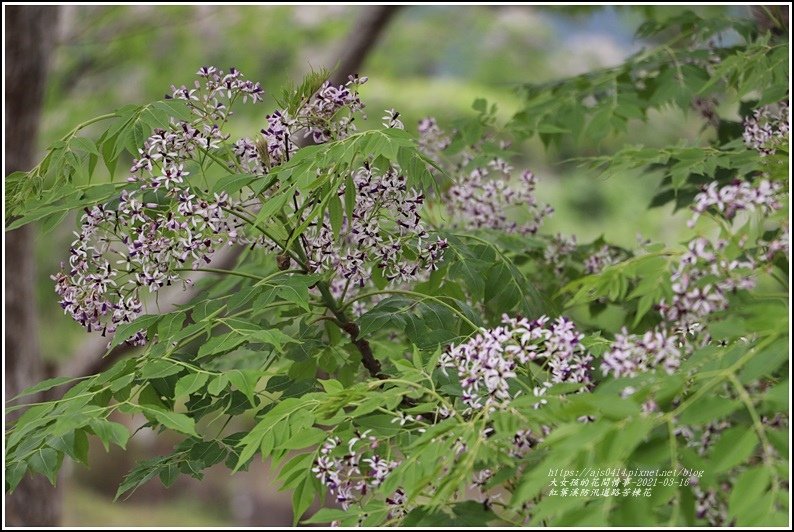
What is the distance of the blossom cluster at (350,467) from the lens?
1.13 m

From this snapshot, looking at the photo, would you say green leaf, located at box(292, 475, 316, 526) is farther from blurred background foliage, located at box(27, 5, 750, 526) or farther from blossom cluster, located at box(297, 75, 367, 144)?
blurred background foliage, located at box(27, 5, 750, 526)

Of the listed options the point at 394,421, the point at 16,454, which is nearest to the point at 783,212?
the point at 394,421

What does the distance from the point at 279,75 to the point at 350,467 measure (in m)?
5.95

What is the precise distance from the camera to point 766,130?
58.6 inches

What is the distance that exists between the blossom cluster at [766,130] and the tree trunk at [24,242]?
2.35m

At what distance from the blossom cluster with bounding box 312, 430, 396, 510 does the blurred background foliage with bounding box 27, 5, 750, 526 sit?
8.49ft

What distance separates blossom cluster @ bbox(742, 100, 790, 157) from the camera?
4.64ft

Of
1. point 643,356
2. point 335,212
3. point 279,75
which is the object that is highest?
point 279,75

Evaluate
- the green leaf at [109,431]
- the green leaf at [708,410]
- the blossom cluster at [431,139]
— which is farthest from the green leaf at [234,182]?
the blossom cluster at [431,139]

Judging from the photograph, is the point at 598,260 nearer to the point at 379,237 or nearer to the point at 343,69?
the point at 379,237

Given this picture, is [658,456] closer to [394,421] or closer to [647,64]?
[394,421]

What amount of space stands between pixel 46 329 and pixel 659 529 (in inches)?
272

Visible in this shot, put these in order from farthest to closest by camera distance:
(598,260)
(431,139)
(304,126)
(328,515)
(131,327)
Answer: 1. (431,139)
2. (598,260)
3. (304,126)
4. (131,327)
5. (328,515)

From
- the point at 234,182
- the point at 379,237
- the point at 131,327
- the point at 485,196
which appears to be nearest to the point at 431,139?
the point at 485,196
